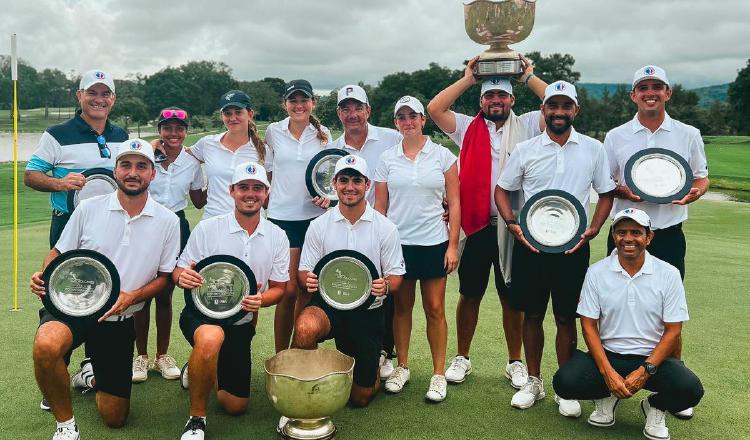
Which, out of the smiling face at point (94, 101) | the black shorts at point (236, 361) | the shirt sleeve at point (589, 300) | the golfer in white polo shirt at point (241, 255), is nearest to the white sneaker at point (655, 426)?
the shirt sleeve at point (589, 300)

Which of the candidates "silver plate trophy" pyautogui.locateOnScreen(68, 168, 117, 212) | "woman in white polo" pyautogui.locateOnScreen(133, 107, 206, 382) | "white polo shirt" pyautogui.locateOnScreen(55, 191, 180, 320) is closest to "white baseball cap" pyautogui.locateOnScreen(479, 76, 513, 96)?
"woman in white polo" pyautogui.locateOnScreen(133, 107, 206, 382)

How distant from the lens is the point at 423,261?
5152mm

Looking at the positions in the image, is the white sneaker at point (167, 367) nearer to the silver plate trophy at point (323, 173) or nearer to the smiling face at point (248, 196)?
the smiling face at point (248, 196)

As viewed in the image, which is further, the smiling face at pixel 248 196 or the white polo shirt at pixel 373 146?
the white polo shirt at pixel 373 146

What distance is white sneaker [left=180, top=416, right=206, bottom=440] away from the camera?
13.8ft

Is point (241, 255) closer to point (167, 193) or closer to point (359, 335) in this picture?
point (359, 335)

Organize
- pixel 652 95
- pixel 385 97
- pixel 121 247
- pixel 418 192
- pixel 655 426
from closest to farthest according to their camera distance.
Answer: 1. pixel 655 426
2. pixel 121 247
3. pixel 652 95
4. pixel 418 192
5. pixel 385 97

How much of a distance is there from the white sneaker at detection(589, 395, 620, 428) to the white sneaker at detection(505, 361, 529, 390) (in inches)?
24.9

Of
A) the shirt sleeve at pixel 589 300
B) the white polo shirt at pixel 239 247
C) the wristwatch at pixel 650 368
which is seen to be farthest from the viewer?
the white polo shirt at pixel 239 247

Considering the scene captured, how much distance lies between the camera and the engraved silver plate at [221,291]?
443 centimetres

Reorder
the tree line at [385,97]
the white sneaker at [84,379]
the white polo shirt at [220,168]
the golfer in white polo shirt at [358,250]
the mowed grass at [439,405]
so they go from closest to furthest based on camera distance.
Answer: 1. the mowed grass at [439,405]
2. the golfer in white polo shirt at [358,250]
3. the white sneaker at [84,379]
4. the white polo shirt at [220,168]
5. the tree line at [385,97]

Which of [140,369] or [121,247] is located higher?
[121,247]

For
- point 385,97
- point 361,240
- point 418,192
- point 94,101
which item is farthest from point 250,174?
point 385,97

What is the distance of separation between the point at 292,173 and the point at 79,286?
1.92 m
